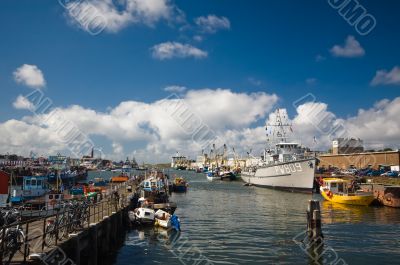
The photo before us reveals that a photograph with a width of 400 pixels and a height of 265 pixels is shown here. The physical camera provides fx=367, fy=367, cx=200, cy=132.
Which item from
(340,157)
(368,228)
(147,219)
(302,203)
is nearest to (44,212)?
(147,219)

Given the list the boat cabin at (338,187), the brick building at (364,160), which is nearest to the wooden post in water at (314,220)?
the boat cabin at (338,187)

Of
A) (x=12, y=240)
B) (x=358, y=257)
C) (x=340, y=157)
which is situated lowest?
(x=358, y=257)

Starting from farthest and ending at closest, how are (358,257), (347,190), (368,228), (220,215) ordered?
(347,190) → (220,215) → (368,228) → (358,257)

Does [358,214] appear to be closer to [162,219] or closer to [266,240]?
[266,240]

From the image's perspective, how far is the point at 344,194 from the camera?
4956 centimetres

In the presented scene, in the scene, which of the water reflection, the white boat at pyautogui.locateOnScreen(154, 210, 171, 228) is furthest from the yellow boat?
the white boat at pyautogui.locateOnScreen(154, 210, 171, 228)

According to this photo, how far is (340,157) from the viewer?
11650cm

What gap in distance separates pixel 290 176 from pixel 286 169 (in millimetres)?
2091

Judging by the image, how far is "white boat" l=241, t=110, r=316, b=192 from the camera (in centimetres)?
7138

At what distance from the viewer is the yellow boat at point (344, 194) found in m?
47.4

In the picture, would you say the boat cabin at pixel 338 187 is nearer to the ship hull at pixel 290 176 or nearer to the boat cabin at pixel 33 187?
the ship hull at pixel 290 176

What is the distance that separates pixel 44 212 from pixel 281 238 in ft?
64.7

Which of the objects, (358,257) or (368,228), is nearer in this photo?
(358,257)

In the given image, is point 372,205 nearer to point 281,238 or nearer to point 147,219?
point 281,238
